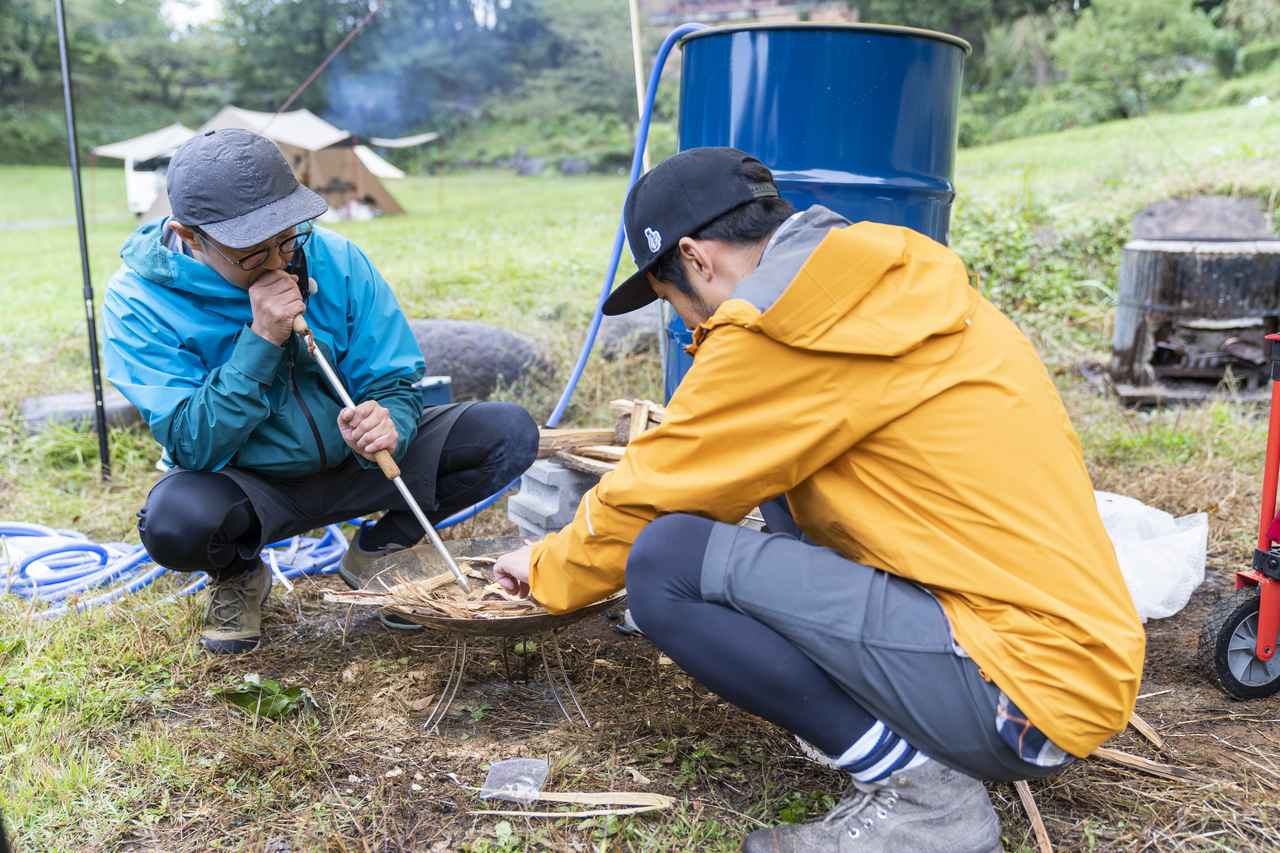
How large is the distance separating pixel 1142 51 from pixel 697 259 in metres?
16.9

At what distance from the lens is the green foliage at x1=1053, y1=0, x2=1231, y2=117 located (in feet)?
52.3

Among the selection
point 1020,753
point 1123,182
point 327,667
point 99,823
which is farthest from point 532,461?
point 1123,182

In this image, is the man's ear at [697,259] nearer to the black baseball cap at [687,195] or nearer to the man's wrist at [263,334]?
the black baseball cap at [687,195]

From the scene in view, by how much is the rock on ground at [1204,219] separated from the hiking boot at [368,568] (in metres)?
5.49

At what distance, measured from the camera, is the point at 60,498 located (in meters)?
4.12

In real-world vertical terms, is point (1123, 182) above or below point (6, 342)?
above

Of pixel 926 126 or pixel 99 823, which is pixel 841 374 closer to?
pixel 926 126

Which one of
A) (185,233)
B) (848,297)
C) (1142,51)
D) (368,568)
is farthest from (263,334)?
(1142,51)

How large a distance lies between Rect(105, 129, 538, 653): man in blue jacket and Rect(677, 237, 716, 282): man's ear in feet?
3.44

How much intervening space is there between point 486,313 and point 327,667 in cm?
362

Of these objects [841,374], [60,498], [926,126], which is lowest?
[60,498]

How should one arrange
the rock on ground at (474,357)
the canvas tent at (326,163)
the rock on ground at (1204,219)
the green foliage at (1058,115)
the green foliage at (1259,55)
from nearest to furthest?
the rock on ground at (474,357)
the rock on ground at (1204,219)
the canvas tent at (326,163)
the green foliage at (1259,55)
the green foliage at (1058,115)

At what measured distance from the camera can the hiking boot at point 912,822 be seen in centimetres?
177

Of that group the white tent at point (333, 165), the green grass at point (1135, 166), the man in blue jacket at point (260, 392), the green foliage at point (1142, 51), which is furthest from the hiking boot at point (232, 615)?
the green foliage at point (1142, 51)
